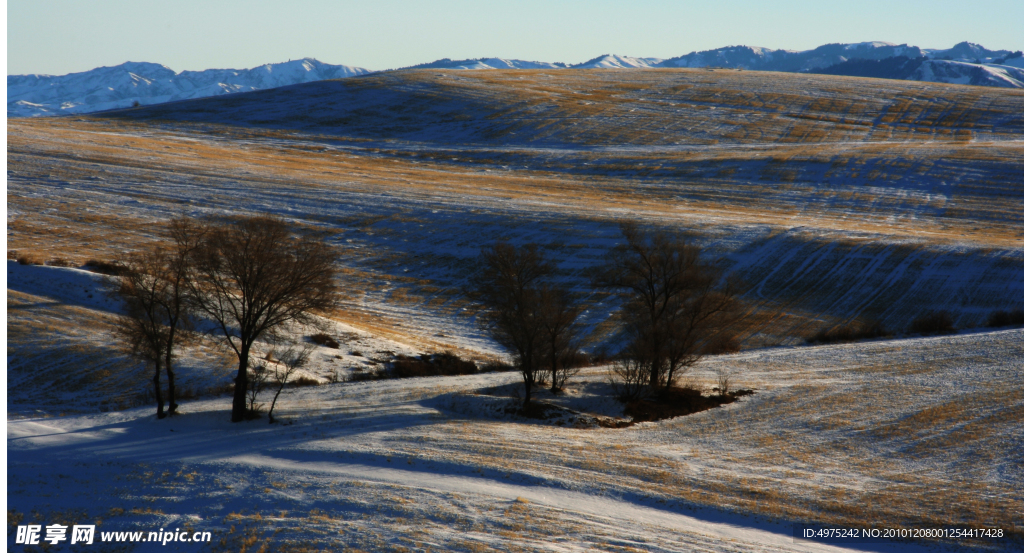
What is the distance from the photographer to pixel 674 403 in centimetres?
3191

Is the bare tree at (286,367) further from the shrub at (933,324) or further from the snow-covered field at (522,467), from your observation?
the shrub at (933,324)

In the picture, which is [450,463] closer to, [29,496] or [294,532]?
[294,532]

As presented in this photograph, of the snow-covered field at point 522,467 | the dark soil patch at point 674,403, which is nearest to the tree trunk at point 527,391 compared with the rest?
the snow-covered field at point 522,467

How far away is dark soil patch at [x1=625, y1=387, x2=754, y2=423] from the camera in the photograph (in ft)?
100

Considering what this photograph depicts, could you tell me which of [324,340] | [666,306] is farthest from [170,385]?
[666,306]

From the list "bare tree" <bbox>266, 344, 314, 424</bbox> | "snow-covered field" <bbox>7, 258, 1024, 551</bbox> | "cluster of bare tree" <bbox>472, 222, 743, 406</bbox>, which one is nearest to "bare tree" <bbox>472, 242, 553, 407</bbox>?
"cluster of bare tree" <bbox>472, 222, 743, 406</bbox>

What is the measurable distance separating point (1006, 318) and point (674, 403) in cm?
2572

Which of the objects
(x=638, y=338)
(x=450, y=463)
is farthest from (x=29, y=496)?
(x=638, y=338)

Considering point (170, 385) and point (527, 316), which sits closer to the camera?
point (170, 385)

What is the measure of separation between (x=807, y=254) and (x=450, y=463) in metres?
39.7

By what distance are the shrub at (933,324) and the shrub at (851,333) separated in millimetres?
1855

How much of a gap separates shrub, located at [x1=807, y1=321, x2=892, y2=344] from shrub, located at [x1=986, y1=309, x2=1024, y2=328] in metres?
6.44

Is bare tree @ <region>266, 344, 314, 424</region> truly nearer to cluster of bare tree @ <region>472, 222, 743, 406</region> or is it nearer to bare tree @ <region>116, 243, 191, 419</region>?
bare tree @ <region>116, 243, 191, 419</region>

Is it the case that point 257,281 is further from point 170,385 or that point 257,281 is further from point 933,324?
point 933,324
